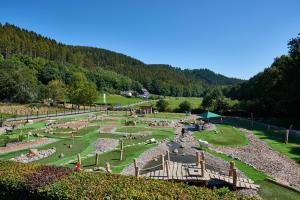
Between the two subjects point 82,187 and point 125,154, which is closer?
point 82,187

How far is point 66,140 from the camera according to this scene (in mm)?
36812

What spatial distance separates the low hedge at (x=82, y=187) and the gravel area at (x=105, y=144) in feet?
61.1

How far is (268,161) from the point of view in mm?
28047

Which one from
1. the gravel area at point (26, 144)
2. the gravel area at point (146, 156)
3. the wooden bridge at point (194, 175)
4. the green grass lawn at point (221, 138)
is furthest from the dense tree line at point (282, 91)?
the gravel area at point (26, 144)

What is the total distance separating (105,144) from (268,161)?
1713 centimetres

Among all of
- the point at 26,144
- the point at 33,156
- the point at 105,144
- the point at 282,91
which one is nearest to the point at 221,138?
the point at 105,144

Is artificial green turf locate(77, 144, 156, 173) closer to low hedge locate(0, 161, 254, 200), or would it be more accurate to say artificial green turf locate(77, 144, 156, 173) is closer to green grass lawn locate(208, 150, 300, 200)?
green grass lawn locate(208, 150, 300, 200)

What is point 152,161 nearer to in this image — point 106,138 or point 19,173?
point 106,138

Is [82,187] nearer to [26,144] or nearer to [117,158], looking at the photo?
[117,158]

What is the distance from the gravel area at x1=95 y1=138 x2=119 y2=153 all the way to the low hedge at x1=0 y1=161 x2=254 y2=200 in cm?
1861

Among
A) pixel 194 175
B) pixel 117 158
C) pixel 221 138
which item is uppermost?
pixel 194 175

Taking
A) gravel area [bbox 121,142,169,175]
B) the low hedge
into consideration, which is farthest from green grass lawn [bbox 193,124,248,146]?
the low hedge

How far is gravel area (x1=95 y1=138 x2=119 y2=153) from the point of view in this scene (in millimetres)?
31734

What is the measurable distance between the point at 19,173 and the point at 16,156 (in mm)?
17540
